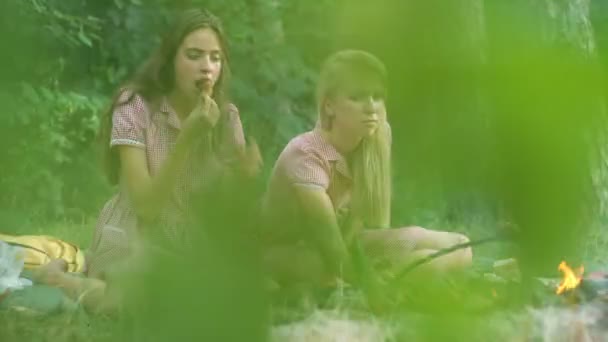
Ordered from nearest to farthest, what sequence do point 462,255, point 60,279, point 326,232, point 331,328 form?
point 462,255, point 326,232, point 331,328, point 60,279

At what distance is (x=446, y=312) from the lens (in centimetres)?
13

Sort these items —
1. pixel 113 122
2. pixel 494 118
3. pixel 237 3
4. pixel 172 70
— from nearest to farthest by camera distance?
pixel 494 118 < pixel 237 3 < pixel 172 70 < pixel 113 122

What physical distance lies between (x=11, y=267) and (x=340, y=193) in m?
0.56

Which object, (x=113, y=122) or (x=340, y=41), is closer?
(x=340, y=41)

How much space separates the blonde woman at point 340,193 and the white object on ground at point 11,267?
47cm

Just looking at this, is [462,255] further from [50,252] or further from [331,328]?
[50,252]

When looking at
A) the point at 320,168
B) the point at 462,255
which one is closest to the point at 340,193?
the point at 320,168

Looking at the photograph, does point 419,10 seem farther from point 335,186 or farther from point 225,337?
point 335,186

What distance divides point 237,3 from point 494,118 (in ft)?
0.84

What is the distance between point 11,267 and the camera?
133 cm

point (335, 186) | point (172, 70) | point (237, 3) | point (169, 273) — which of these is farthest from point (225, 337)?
point (335, 186)

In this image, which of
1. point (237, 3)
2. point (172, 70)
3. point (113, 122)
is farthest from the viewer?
point (113, 122)

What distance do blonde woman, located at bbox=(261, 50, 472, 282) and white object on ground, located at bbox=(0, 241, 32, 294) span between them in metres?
0.47

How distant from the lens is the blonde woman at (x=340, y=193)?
5.4 inches
